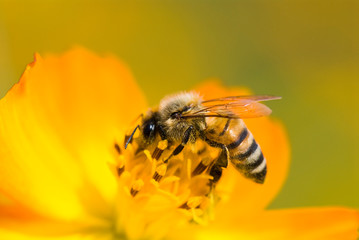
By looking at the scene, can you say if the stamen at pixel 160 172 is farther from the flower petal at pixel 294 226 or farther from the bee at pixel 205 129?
the flower petal at pixel 294 226

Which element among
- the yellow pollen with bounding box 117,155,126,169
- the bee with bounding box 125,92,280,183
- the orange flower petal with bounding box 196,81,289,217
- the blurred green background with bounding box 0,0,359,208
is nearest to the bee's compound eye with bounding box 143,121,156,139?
the bee with bounding box 125,92,280,183

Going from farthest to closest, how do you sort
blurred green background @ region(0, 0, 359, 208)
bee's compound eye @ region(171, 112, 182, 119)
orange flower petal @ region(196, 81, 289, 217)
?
blurred green background @ region(0, 0, 359, 208) → orange flower petal @ region(196, 81, 289, 217) → bee's compound eye @ region(171, 112, 182, 119)

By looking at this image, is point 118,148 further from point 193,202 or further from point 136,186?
point 193,202

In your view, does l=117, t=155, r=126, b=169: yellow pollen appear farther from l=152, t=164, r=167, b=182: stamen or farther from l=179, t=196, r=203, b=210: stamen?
l=179, t=196, r=203, b=210: stamen

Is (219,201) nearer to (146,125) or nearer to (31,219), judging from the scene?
(146,125)

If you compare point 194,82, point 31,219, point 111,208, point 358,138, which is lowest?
point 31,219

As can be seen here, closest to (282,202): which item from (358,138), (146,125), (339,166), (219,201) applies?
(339,166)

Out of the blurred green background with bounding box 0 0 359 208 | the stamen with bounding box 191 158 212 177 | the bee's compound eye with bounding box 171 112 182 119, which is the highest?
the blurred green background with bounding box 0 0 359 208

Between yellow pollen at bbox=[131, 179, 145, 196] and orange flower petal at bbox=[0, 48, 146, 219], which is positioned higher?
orange flower petal at bbox=[0, 48, 146, 219]
